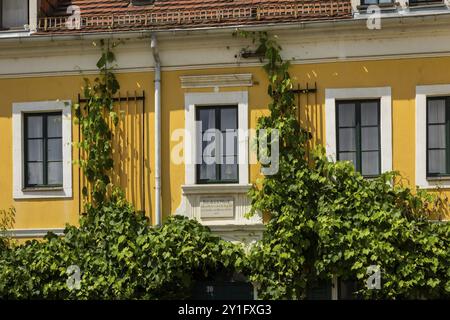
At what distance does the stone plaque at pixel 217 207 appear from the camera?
2283 cm

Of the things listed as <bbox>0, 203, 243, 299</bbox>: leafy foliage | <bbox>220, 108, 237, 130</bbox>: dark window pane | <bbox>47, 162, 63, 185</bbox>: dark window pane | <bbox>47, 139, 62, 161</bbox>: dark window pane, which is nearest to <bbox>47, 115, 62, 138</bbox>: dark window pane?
<bbox>47, 139, 62, 161</bbox>: dark window pane

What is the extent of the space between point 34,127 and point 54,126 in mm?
422

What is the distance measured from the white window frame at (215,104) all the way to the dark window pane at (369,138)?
7.49ft

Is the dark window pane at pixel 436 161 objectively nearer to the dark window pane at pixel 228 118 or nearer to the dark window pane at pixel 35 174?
the dark window pane at pixel 228 118

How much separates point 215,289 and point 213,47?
4.78 metres

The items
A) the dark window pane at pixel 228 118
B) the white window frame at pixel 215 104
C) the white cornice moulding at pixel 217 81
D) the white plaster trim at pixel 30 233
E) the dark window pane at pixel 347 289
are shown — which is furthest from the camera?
the white plaster trim at pixel 30 233

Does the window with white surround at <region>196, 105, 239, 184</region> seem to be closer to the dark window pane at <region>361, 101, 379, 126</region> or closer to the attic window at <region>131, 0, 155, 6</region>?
the dark window pane at <region>361, 101, 379, 126</region>

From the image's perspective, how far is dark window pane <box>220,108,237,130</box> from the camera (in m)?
23.2

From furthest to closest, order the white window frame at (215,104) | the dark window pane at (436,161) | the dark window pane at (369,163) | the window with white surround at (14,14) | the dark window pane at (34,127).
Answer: the window with white surround at (14,14) < the dark window pane at (34,127) < the white window frame at (215,104) < the dark window pane at (369,163) < the dark window pane at (436,161)

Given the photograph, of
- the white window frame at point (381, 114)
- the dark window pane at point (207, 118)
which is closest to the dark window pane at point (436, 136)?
the white window frame at point (381, 114)

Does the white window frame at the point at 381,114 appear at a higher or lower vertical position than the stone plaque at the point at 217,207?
higher

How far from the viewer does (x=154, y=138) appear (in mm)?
23406

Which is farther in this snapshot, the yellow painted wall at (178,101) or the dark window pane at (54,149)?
the dark window pane at (54,149)

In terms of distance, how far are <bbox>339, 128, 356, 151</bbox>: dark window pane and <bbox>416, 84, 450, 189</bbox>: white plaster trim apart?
1.24 meters
